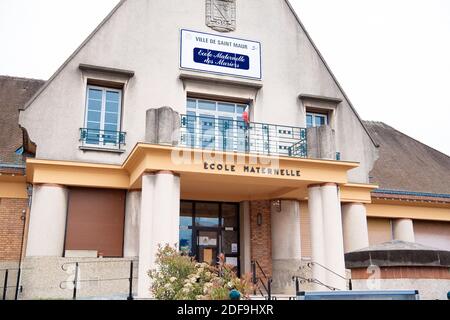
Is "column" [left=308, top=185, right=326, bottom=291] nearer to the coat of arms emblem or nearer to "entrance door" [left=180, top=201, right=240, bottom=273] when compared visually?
"entrance door" [left=180, top=201, right=240, bottom=273]

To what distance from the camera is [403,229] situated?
19734 millimetres

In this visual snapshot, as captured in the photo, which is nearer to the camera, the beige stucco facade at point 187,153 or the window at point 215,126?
the beige stucco facade at point 187,153

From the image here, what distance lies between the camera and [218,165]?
1308cm

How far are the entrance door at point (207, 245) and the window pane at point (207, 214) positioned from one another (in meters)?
0.27

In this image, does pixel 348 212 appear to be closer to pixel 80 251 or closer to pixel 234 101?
pixel 234 101

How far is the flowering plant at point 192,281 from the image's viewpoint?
727cm

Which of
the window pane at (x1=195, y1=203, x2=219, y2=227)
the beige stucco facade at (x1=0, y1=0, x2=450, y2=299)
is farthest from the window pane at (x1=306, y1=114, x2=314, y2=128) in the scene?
the window pane at (x1=195, y1=203, x2=219, y2=227)

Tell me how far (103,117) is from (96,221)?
10.6 feet

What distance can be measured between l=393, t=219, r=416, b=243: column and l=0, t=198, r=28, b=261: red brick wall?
14.0 m

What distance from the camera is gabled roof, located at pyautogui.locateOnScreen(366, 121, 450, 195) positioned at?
829 inches

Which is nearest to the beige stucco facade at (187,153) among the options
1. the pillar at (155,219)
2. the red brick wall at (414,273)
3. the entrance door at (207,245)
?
the pillar at (155,219)

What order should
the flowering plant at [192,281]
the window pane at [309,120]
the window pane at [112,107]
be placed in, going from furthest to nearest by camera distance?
1. the window pane at [309,120]
2. the window pane at [112,107]
3. the flowering plant at [192,281]

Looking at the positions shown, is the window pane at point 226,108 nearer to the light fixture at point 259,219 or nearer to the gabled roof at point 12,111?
the light fixture at point 259,219
